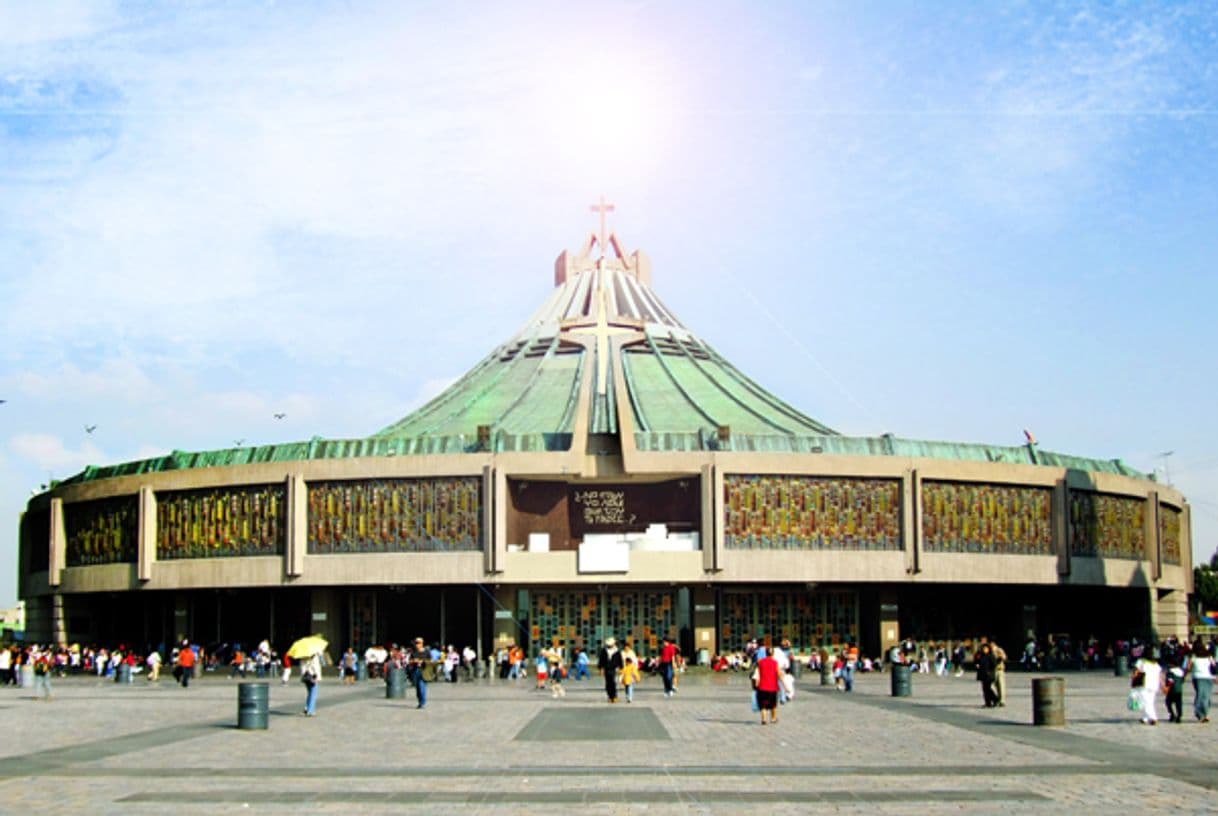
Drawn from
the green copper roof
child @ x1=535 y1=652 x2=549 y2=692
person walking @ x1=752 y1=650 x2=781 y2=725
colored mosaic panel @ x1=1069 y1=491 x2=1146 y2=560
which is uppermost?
the green copper roof

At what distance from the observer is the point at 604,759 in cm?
1858

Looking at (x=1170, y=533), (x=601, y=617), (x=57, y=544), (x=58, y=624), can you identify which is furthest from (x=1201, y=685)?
(x=58, y=624)

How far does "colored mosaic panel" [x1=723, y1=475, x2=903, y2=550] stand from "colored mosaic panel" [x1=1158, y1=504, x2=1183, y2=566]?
53.9ft

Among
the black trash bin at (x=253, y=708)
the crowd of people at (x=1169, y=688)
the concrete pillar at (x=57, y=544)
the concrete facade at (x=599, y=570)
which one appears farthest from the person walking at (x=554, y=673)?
the concrete pillar at (x=57, y=544)

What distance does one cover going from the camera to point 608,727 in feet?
79.1

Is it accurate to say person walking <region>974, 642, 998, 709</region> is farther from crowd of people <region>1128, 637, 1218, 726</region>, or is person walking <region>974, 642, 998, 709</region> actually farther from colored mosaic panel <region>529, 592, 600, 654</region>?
colored mosaic panel <region>529, 592, 600, 654</region>

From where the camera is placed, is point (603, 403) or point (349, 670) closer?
point (349, 670)

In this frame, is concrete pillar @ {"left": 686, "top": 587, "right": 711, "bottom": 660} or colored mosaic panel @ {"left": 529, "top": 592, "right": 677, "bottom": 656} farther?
colored mosaic panel @ {"left": 529, "top": 592, "right": 677, "bottom": 656}

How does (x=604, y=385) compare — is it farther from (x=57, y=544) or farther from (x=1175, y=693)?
(x=1175, y=693)

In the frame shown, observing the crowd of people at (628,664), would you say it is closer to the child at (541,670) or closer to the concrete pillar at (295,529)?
the child at (541,670)

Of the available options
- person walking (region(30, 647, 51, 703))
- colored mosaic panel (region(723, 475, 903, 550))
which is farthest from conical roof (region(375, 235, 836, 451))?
person walking (region(30, 647, 51, 703))

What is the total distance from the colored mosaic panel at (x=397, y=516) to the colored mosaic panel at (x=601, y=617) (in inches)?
167

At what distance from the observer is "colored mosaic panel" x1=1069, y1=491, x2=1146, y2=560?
59.5m

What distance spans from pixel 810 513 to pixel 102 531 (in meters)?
29.0
